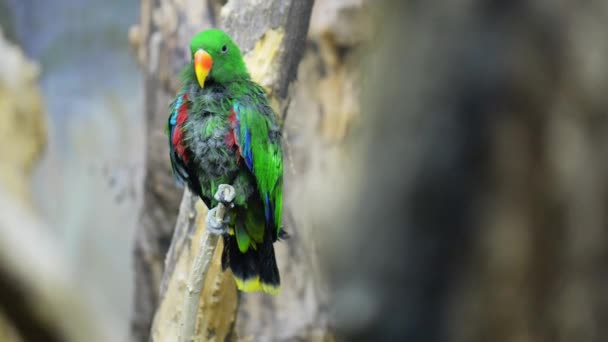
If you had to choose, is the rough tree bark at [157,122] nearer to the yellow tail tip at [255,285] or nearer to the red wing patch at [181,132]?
the red wing patch at [181,132]

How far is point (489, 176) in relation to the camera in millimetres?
1463

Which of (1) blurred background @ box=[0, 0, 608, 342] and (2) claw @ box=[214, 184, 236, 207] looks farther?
(2) claw @ box=[214, 184, 236, 207]

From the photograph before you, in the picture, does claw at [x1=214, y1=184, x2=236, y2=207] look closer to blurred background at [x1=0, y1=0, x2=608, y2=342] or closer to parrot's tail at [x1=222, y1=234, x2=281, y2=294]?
parrot's tail at [x1=222, y1=234, x2=281, y2=294]

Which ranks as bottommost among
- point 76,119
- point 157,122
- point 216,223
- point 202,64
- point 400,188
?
point 76,119

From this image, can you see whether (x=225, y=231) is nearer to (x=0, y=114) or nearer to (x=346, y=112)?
(x=346, y=112)

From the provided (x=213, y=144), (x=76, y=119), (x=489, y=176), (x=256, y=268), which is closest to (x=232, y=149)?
(x=213, y=144)

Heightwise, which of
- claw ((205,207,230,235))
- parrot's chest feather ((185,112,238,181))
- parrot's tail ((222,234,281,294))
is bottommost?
parrot's tail ((222,234,281,294))

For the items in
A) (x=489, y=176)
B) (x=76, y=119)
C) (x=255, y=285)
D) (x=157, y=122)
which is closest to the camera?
(x=489, y=176)

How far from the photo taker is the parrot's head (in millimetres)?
1477

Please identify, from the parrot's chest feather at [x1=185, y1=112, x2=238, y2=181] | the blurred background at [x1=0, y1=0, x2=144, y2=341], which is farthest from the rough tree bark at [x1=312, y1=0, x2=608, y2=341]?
the blurred background at [x1=0, y1=0, x2=144, y2=341]

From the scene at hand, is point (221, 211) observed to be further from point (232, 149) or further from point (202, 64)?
point (202, 64)

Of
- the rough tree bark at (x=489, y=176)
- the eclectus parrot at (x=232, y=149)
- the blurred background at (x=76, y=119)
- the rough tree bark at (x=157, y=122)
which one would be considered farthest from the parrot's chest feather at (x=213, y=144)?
the blurred background at (x=76, y=119)

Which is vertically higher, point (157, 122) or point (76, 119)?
point (157, 122)

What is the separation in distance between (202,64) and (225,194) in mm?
270
